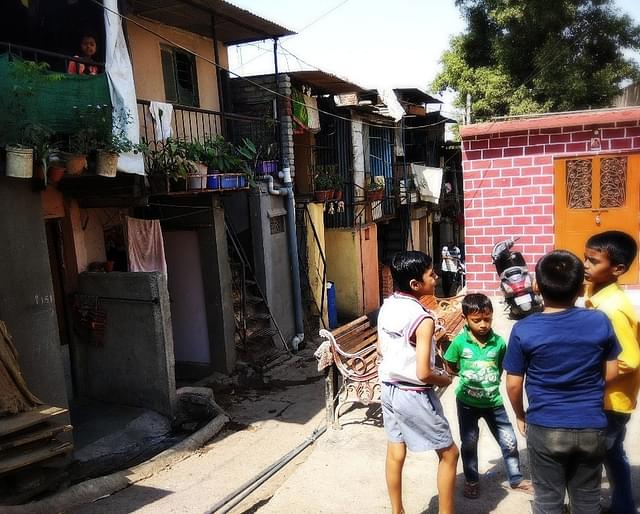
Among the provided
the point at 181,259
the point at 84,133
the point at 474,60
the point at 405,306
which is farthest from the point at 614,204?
the point at 474,60

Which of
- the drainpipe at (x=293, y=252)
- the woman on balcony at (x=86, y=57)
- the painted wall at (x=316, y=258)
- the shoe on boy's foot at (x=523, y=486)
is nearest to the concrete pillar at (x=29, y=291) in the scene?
the woman on balcony at (x=86, y=57)

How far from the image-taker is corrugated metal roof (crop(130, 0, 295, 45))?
8.84m

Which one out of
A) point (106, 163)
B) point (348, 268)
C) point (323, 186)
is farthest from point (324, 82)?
point (106, 163)

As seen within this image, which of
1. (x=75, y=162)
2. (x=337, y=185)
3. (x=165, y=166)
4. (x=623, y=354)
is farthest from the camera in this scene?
(x=337, y=185)

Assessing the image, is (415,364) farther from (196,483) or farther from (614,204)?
(614,204)

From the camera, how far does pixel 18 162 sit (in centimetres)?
548

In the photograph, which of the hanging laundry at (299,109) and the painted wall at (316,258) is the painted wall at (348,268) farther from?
the hanging laundry at (299,109)

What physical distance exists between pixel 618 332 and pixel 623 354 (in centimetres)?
11

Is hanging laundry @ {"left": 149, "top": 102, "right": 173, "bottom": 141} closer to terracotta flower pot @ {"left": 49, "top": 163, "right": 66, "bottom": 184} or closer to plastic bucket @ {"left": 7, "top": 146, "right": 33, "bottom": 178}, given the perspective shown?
terracotta flower pot @ {"left": 49, "top": 163, "right": 66, "bottom": 184}

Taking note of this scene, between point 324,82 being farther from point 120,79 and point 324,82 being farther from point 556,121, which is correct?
point 556,121

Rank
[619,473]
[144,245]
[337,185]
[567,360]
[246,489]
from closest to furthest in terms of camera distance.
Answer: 1. [567,360]
2. [619,473]
3. [246,489]
4. [144,245]
5. [337,185]

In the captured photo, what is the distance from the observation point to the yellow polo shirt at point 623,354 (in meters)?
2.90

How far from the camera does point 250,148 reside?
10547 mm

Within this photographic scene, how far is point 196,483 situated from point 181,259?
18.2 ft
